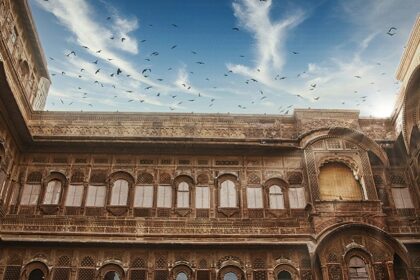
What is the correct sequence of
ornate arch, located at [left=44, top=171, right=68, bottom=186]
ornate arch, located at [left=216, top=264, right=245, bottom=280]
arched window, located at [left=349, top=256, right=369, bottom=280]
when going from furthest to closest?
ornate arch, located at [left=44, top=171, right=68, bottom=186]
ornate arch, located at [left=216, top=264, right=245, bottom=280]
arched window, located at [left=349, top=256, right=369, bottom=280]

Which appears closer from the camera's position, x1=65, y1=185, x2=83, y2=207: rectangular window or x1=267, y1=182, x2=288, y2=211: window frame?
x1=65, y1=185, x2=83, y2=207: rectangular window

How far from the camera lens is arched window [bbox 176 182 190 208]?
48.7 feet

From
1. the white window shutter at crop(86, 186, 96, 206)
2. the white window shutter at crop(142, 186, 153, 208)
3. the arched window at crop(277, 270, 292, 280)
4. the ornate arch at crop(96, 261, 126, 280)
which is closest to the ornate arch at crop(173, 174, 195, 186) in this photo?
the white window shutter at crop(142, 186, 153, 208)

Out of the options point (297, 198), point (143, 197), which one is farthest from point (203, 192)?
point (297, 198)

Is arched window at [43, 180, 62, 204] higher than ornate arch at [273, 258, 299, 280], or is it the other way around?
arched window at [43, 180, 62, 204]

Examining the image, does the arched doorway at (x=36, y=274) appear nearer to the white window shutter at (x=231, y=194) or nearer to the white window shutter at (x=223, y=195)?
the white window shutter at (x=223, y=195)

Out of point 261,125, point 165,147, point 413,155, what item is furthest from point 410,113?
point 165,147

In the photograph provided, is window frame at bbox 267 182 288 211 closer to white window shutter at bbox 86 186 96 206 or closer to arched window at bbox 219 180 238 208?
arched window at bbox 219 180 238 208

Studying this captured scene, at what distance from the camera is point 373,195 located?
14.8 meters

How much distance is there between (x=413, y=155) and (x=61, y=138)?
532 inches

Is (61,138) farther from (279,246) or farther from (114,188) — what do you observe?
(279,246)

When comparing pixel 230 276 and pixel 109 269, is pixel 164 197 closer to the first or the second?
pixel 109 269

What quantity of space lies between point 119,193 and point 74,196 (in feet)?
5.36

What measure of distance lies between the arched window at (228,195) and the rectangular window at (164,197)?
1.88 metres
